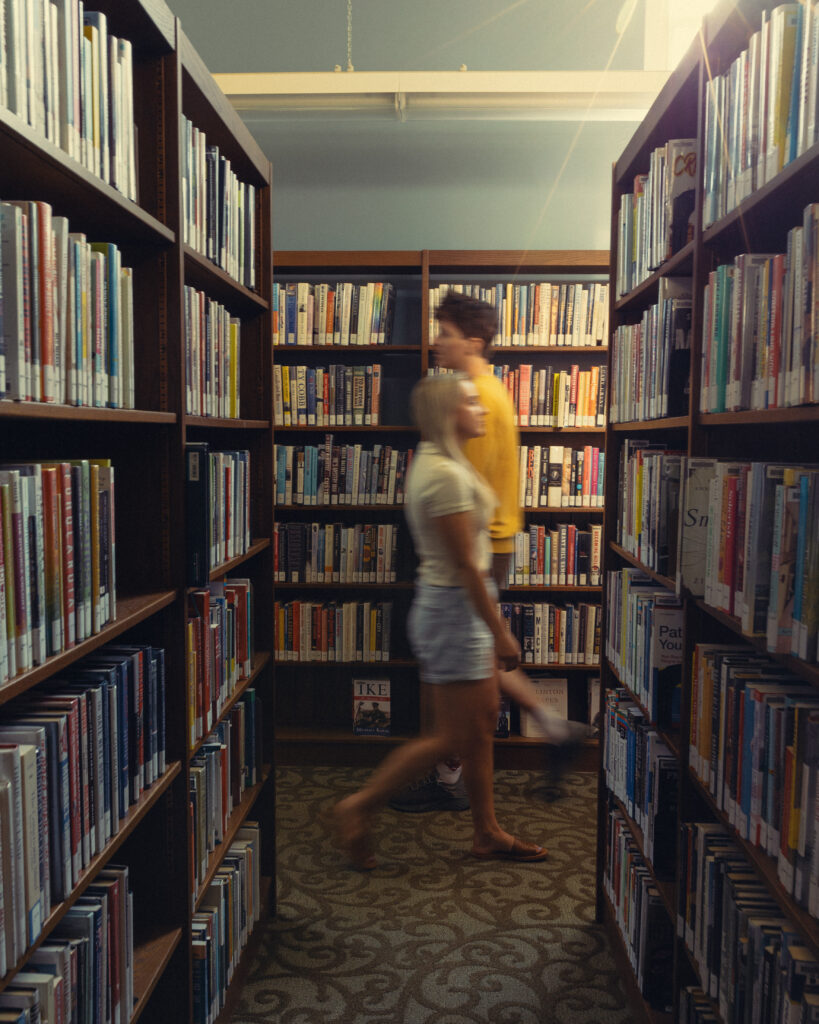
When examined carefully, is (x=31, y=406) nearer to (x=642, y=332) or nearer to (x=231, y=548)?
(x=231, y=548)

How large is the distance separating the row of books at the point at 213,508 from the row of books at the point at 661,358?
98cm

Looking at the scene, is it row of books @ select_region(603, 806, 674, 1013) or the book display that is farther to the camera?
row of books @ select_region(603, 806, 674, 1013)

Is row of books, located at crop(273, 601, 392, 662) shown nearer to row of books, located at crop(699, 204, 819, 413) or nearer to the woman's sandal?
the woman's sandal

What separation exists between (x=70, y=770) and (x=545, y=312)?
287 centimetres

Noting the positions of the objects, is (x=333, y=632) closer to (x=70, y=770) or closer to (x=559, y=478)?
(x=559, y=478)

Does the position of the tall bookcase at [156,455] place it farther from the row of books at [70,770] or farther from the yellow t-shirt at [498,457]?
the yellow t-shirt at [498,457]

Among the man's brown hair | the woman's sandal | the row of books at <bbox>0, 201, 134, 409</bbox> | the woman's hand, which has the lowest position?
the woman's sandal

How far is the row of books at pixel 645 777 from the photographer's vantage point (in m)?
1.78

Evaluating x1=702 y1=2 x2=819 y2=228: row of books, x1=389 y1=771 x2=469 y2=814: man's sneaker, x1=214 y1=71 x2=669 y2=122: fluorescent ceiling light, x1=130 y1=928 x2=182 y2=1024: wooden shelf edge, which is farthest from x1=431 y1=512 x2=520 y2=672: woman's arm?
x1=214 y1=71 x2=669 y2=122: fluorescent ceiling light

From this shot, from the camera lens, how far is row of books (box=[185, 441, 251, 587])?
1550mm

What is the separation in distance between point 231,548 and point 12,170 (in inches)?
42.0

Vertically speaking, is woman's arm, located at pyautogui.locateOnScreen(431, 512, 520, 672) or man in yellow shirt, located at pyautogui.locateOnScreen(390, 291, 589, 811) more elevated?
man in yellow shirt, located at pyautogui.locateOnScreen(390, 291, 589, 811)

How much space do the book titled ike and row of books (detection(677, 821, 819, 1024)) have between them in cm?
207

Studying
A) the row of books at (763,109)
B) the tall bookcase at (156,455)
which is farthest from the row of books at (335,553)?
the row of books at (763,109)
